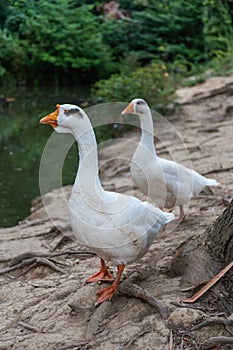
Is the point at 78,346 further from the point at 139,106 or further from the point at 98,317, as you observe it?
the point at 139,106

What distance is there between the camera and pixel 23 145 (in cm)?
1038

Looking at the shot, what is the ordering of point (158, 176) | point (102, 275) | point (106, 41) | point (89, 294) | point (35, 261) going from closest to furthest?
point (89, 294) → point (102, 275) → point (35, 261) → point (158, 176) → point (106, 41)

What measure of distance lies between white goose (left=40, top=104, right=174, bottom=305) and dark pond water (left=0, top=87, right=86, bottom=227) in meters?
3.67

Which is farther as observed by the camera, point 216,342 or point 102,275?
point 102,275

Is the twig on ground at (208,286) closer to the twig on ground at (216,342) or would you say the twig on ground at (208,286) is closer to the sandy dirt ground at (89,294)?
the sandy dirt ground at (89,294)

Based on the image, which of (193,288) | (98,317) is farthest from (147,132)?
(98,317)

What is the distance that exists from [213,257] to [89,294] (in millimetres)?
796

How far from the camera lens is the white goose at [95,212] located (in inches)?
124

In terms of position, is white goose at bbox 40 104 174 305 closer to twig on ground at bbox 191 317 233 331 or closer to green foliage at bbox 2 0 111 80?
twig on ground at bbox 191 317 233 331

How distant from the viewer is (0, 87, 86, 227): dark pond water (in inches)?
299

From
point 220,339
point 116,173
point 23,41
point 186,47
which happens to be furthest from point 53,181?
point 186,47

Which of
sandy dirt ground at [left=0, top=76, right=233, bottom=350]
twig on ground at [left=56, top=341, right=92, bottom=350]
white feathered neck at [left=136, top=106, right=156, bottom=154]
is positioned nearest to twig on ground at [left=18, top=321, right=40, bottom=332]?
sandy dirt ground at [left=0, top=76, right=233, bottom=350]

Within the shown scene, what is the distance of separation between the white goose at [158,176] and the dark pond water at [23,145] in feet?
8.16

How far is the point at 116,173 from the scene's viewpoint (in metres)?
7.83
